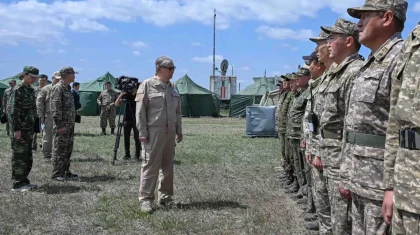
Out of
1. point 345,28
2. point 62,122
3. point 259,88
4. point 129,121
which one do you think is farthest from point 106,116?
point 259,88

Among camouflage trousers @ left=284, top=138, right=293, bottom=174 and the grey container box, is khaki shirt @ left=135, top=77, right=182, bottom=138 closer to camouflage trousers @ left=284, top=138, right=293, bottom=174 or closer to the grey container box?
camouflage trousers @ left=284, top=138, right=293, bottom=174

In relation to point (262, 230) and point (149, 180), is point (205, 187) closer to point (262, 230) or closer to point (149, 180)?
point (149, 180)

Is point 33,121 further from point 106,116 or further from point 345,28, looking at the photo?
point 106,116

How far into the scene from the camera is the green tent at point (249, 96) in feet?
98.4

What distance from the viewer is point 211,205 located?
6090mm

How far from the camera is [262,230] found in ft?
16.2

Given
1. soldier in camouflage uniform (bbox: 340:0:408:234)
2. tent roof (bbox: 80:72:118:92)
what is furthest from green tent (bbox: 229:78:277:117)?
soldier in camouflage uniform (bbox: 340:0:408:234)

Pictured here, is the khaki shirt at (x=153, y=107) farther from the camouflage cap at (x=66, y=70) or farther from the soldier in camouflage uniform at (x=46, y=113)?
the soldier in camouflage uniform at (x=46, y=113)

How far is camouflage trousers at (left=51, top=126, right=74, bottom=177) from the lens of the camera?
7.63 metres

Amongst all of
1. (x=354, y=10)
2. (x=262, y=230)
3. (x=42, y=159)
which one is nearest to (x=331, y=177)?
(x=354, y=10)

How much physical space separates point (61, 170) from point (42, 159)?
2.39 meters

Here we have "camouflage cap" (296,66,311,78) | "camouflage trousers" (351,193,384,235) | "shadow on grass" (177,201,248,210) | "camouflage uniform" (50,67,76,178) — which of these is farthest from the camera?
"camouflage uniform" (50,67,76,178)

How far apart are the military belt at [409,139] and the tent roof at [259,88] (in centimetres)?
2784

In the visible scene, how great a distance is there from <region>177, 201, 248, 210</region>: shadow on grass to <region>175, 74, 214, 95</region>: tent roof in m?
23.8
